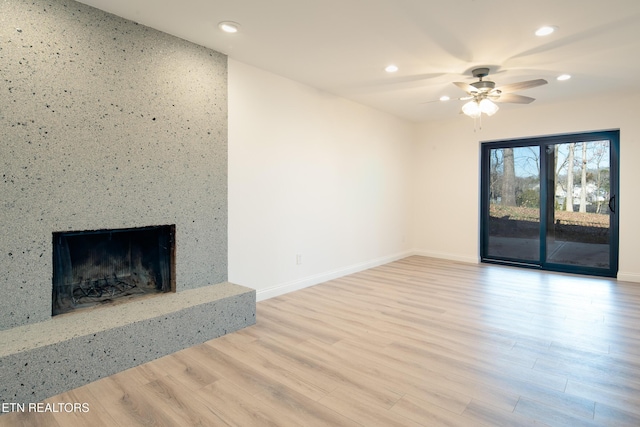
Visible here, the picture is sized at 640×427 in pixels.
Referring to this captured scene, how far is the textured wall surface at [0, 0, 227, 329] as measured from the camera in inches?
93.0

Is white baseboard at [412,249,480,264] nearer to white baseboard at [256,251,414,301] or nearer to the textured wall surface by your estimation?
white baseboard at [256,251,414,301]

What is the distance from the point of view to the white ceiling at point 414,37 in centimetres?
264

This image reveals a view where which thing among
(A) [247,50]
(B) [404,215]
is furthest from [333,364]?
(B) [404,215]

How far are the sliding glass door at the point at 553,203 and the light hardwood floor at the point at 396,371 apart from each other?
1.53 meters

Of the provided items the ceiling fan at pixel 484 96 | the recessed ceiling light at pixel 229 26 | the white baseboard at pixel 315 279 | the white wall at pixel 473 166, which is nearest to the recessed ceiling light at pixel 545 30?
the ceiling fan at pixel 484 96

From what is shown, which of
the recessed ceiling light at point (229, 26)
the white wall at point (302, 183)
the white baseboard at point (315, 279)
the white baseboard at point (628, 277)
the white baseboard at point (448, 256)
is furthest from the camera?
the white baseboard at point (448, 256)

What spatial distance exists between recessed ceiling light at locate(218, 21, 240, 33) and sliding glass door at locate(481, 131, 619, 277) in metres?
4.87

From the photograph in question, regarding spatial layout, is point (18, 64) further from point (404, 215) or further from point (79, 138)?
point (404, 215)

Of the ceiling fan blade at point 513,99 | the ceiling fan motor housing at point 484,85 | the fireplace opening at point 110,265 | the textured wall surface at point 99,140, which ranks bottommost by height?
the fireplace opening at point 110,265

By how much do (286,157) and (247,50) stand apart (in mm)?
1268

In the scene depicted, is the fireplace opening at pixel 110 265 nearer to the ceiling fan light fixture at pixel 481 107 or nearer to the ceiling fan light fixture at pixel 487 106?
the ceiling fan light fixture at pixel 481 107

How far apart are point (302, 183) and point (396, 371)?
2667 millimetres

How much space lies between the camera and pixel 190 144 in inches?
130

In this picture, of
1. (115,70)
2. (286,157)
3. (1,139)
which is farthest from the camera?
(286,157)
